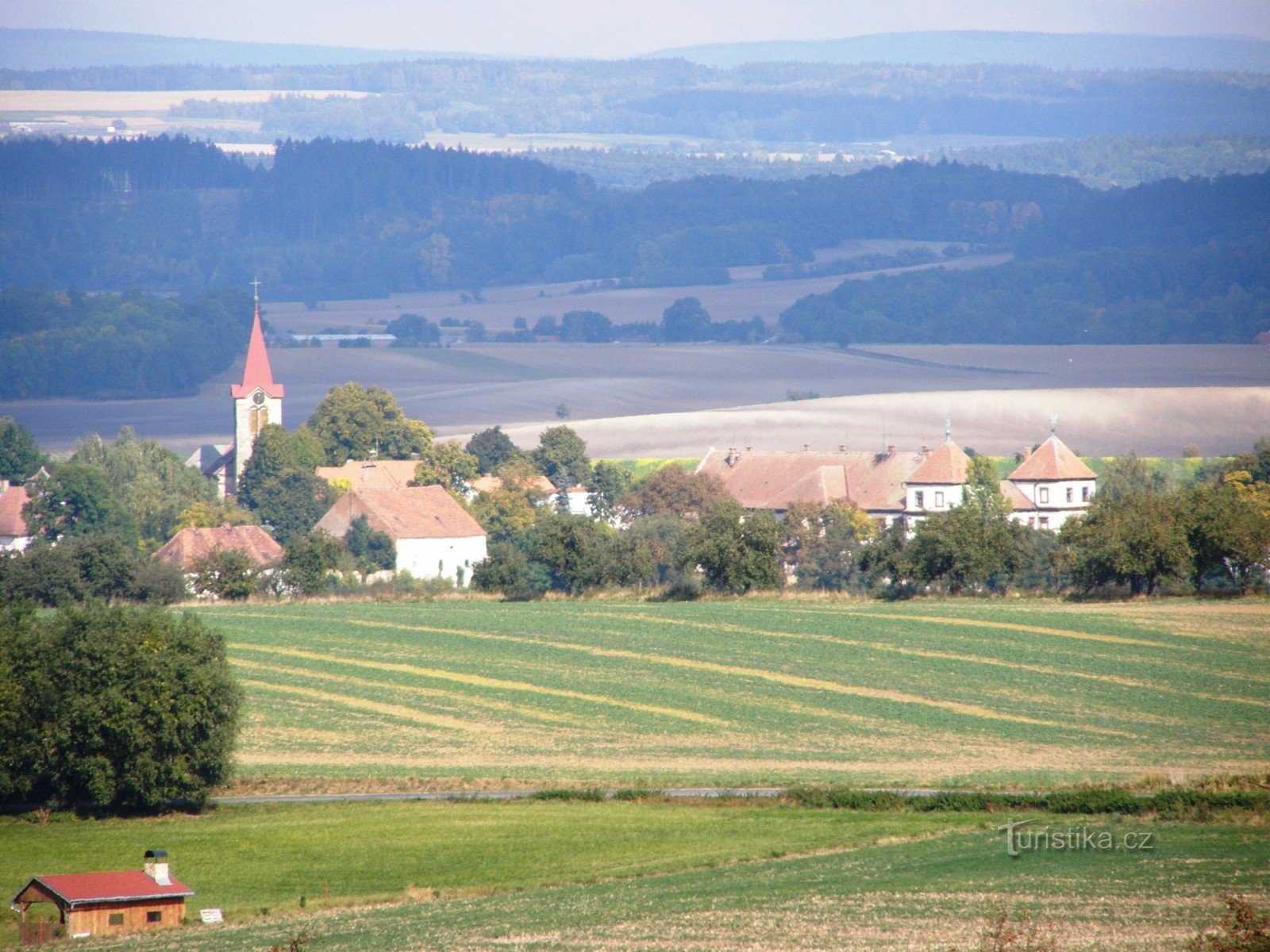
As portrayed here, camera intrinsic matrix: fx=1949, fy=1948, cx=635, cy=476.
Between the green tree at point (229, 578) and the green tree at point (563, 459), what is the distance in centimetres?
4476

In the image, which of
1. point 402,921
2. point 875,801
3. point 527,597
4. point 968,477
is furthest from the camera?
point 968,477

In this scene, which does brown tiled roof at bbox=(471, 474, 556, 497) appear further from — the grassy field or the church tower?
the grassy field

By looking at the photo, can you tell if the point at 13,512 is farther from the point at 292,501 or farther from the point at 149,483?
the point at 292,501

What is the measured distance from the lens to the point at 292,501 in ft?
339

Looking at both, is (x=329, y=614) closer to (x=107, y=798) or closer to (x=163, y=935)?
(x=107, y=798)

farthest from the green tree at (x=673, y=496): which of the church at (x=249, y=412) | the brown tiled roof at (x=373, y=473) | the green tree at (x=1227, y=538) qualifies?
the green tree at (x=1227, y=538)

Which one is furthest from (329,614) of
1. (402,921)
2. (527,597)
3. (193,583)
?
(402,921)

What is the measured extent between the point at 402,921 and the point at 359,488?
78.0 meters

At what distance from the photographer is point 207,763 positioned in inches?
1367

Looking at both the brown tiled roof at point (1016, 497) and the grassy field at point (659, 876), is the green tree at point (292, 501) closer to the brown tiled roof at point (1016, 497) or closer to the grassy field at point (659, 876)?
the brown tiled roof at point (1016, 497)

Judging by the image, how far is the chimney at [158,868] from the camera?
89.0 feet

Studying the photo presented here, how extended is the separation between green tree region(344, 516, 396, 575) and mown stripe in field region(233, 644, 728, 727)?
39.7m

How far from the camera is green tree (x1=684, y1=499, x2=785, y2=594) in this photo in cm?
6078

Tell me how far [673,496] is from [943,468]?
14099 mm
